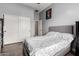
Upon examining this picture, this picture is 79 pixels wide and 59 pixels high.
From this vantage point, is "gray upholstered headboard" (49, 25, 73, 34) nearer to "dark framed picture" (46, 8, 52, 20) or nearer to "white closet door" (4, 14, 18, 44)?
"dark framed picture" (46, 8, 52, 20)

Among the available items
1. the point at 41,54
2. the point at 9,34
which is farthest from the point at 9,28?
the point at 41,54

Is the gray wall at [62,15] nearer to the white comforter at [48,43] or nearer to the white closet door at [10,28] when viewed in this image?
the white comforter at [48,43]

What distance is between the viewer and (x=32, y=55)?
133 centimetres

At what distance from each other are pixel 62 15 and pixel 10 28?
110cm

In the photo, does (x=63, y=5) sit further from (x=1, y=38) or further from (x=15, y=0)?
(x=1, y=38)

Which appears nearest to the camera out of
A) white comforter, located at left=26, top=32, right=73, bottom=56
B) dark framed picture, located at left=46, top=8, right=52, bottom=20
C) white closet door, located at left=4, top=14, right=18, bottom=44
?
white comforter, located at left=26, top=32, right=73, bottom=56

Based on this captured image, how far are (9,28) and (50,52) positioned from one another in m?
0.92

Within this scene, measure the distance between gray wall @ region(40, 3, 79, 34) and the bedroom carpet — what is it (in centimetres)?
62

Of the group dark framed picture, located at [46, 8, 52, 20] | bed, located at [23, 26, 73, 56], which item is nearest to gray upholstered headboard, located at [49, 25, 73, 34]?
bed, located at [23, 26, 73, 56]

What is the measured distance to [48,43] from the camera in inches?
57.1

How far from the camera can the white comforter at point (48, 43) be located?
1.31 m

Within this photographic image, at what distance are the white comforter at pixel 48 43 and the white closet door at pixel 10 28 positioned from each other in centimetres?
31

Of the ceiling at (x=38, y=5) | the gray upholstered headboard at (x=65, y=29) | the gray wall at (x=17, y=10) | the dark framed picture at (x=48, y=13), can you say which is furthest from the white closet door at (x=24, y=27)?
the gray upholstered headboard at (x=65, y=29)

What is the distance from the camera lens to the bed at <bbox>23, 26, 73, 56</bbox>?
1.38m
